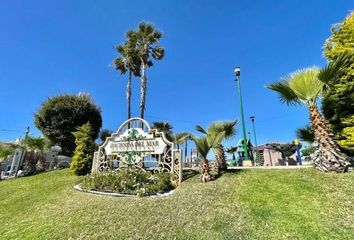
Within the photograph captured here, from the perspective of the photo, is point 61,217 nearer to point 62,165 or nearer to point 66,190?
point 66,190

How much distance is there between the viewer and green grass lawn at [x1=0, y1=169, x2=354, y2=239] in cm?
486

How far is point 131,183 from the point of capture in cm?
891

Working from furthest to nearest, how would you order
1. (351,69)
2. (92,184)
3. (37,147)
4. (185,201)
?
(37,147) → (92,184) → (351,69) → (185,201)

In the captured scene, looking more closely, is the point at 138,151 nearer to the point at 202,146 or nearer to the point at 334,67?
the point at 202,146

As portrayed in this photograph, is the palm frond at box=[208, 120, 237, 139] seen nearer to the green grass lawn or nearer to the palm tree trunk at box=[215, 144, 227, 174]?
the palm tree trunk at box=[215, 144, 227, 174]

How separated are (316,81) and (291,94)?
86 centimetres

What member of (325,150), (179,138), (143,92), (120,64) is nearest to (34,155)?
(143,92)

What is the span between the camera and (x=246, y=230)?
486cm

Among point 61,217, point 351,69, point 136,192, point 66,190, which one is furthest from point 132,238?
point 351,69

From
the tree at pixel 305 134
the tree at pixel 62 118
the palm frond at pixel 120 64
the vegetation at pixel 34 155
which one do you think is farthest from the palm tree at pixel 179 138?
the palm frond at pixel 120 64

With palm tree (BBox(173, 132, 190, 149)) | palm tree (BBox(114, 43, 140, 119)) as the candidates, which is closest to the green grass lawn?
palm tree (BBox(173, 132, 190, 149))

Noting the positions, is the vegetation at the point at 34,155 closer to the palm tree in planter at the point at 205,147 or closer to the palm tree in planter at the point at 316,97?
the palm tree in planter at the point at 205,147

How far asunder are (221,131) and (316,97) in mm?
3925

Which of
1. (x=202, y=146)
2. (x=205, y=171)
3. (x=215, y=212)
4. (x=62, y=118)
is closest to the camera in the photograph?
(x=215, y=212)
